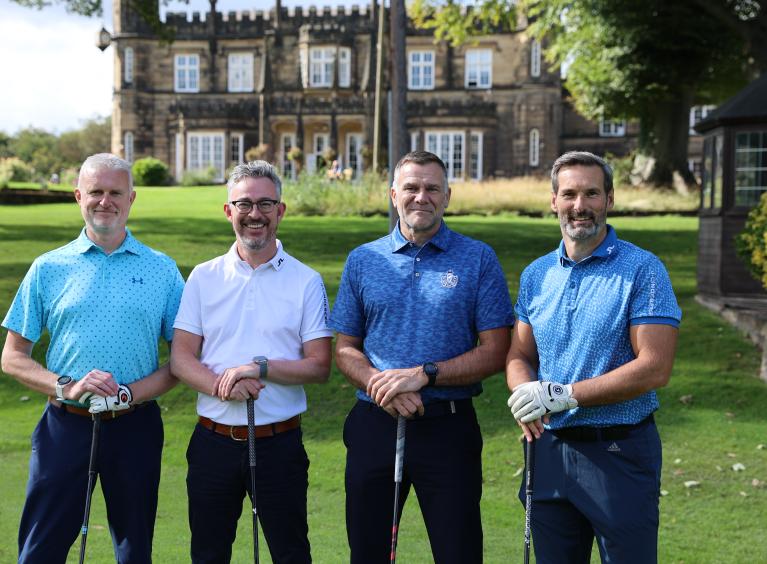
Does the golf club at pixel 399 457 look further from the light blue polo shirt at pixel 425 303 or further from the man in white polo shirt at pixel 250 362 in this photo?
the man in white polo shirt at pixel 250 362

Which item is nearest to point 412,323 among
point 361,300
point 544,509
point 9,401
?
point 361,300

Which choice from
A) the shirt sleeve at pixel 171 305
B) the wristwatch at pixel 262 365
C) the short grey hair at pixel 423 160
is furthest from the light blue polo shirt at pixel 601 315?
the shirt sleeve at pixel 171 305

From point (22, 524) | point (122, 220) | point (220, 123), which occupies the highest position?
point (220, 123)

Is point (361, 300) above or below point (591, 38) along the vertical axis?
below

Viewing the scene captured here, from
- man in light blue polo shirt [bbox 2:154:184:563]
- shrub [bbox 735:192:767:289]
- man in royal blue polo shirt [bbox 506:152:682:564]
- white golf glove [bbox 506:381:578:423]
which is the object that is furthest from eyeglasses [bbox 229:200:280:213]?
shrub [bbox 735:192:767:289]

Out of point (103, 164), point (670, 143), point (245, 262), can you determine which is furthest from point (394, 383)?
point (670, 143)

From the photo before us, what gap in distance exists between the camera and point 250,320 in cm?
425

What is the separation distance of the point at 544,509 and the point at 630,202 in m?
25.2

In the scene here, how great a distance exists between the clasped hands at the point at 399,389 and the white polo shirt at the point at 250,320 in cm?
41

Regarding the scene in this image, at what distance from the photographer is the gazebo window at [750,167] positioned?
12391 millimetres

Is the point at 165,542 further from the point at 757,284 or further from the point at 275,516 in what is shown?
the point at 757,284

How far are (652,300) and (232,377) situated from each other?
173 cm

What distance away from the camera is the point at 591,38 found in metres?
27.1

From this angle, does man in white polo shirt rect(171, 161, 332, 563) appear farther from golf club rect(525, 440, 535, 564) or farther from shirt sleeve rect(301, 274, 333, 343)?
golf club rect(525, 440, 535, 564)
